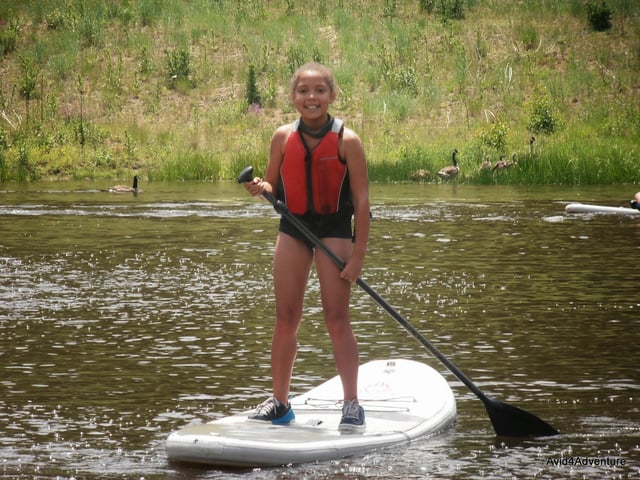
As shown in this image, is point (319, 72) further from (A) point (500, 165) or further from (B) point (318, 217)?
Answer: (A) point (500, 165)

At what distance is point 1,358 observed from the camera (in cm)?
957

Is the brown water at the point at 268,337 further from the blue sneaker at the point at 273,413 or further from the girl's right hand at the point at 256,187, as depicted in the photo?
the girl's right hand at the point at 256,187

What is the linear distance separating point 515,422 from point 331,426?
0.99 m

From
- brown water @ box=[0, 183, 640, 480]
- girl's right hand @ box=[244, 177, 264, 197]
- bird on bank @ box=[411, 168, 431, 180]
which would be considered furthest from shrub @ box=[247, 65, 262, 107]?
girl's right hand @ box=[244, 177, 264, 197]

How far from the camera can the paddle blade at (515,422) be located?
7.08 metres

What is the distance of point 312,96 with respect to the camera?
6887 millimetres

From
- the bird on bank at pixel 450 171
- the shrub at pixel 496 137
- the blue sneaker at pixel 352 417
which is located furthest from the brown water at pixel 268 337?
the shrub at pixel 496 137

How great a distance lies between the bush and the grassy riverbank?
0.23 metres

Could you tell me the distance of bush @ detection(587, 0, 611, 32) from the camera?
51250mm

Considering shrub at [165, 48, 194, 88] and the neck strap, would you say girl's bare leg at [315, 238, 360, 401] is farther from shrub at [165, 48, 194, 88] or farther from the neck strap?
shrub at [165, 48, 194, 88]

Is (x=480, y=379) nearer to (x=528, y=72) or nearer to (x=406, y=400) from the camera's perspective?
(x=406, y=400)

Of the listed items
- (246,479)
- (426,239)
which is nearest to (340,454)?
(246,479)

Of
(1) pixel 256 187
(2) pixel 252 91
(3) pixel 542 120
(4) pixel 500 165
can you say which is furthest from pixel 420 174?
(1) pixel 256 187

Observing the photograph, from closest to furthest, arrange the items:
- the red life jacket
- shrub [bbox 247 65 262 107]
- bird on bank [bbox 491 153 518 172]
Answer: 1. the red life jacket
2. bird on bank [bbox 491 153 518 172]
3. shrub [bbox 247 65 262 107]
